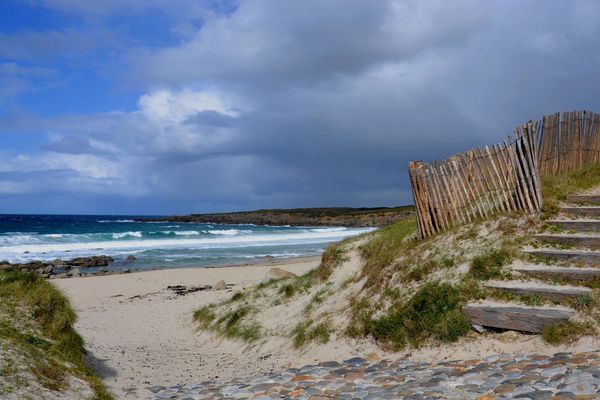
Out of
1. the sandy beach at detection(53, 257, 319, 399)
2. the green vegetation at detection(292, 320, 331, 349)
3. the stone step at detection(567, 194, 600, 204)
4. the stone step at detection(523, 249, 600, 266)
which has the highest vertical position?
the stone step at detection(567, 194, 600, 204)

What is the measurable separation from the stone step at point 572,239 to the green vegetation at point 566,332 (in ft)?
6.35

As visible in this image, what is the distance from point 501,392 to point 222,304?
10.1 m

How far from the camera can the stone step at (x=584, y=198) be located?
9281 millimetres

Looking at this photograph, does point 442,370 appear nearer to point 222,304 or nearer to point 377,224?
point 222,304

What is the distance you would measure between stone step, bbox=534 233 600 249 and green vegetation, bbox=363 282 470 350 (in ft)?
5.92

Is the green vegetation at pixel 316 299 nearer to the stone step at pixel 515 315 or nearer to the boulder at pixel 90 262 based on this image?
the stone step at pixel 515 315

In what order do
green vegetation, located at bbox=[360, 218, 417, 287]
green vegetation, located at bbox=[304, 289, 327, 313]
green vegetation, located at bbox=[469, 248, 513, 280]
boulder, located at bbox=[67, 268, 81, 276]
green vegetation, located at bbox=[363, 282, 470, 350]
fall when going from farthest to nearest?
boulder, located at bbox=[67, 268, 81, 276]
green vegetation, located at bbox=[304, 289, 327, 313]
green vegetation, located at bbox=[360, 218, 417, 287]
green vegetation, located at bbox=[469, 248, 513, 280]
green vegetation, located at bbox=[363, 282, 470, 350]

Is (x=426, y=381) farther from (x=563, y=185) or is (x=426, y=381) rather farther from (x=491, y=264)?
(x=563, y=185)

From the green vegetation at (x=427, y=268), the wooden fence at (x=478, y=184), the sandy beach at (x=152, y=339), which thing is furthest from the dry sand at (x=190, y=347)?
the wooden fence at (x=478, y=184)

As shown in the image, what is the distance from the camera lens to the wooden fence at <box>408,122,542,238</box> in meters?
9.13

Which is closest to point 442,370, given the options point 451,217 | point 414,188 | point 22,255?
point 451,217

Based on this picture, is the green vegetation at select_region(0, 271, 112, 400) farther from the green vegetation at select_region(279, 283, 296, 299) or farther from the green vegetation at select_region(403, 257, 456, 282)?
the green vegetation at select_region(279, 283, 296, 299)

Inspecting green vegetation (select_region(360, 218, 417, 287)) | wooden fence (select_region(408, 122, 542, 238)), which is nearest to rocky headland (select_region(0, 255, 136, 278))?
green vegetation (select_region(360, 218, 417, 287))

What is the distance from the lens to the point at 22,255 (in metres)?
38.7
